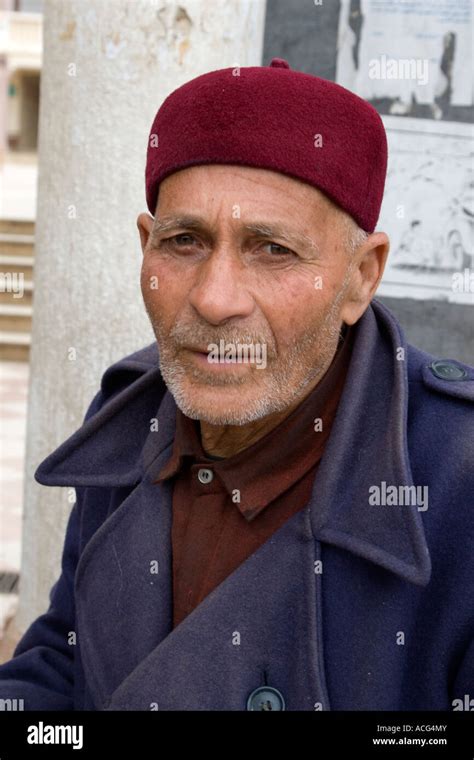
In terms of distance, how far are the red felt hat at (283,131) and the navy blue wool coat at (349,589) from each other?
1.04 feet

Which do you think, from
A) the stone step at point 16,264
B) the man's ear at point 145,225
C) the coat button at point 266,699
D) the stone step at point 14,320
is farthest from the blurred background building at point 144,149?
the stone step at point 16,264

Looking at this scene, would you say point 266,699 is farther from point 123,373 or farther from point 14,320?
point 14,320

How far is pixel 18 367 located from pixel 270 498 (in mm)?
10315

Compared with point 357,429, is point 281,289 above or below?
above

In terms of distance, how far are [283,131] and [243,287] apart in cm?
29

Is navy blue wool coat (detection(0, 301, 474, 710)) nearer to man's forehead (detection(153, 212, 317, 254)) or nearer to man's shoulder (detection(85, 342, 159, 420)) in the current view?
man's forehead (detection(153, 212, 317, 254))

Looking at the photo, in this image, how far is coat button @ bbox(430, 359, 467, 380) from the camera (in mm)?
1896

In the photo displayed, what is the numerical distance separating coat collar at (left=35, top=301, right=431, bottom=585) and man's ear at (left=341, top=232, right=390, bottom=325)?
3 cm

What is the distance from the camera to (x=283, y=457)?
6.30 feet
